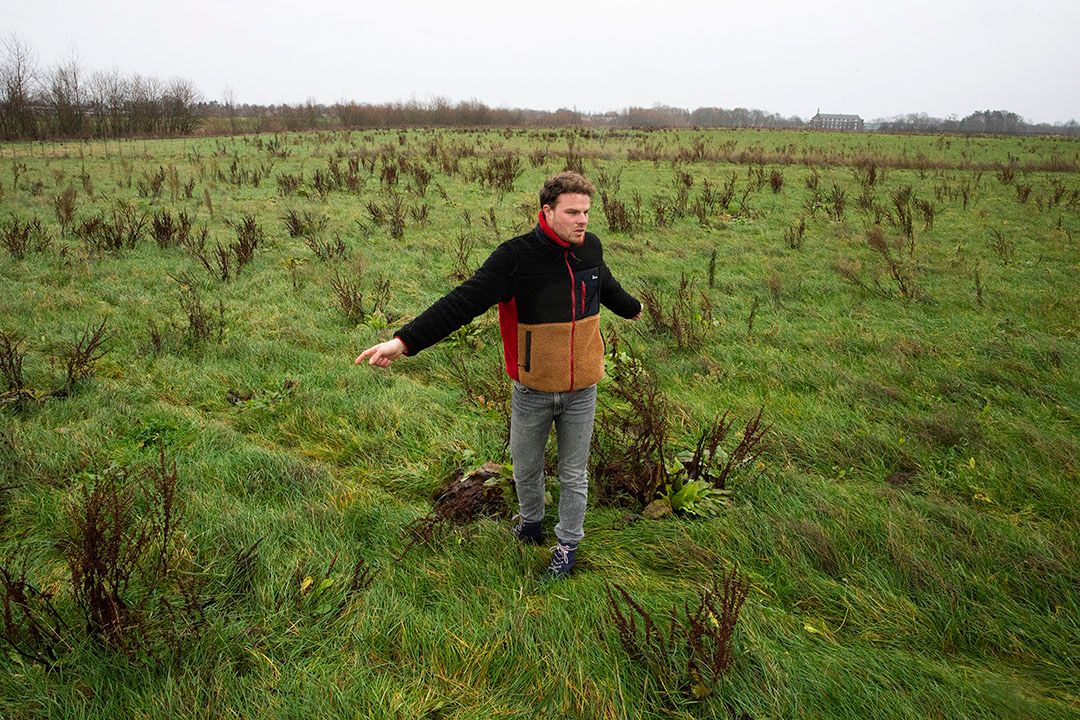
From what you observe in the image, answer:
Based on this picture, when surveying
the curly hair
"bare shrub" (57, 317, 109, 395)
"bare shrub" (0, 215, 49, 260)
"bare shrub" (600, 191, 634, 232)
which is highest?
"bare shrub" (600, 191, 634, 232)

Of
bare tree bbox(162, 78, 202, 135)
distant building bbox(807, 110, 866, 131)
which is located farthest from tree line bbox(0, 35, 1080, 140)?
distant building bbox(807, 110, 866, 131)

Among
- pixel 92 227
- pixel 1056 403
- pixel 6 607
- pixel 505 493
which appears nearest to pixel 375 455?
pixel 505 493

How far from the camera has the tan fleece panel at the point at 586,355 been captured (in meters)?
2.30

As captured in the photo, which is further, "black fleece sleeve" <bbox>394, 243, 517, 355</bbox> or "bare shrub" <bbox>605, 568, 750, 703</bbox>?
"black fleece sleeve" <bbox>394, 243, 517, 355</bbox>

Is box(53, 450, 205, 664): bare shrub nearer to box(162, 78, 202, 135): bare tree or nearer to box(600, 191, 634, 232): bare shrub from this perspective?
box(600, 191, 634, 232): bare shrub

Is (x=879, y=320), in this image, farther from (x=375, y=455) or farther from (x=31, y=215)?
(x=31, y=215)

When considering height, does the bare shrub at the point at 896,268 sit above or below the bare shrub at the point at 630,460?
above

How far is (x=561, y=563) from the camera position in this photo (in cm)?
250

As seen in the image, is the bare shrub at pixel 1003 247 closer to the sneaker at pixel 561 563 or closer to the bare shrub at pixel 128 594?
the sneaker at pixel 561 563

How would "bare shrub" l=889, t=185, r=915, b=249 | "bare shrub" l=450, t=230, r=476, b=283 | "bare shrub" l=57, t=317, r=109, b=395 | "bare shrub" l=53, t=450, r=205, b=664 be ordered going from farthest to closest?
"bare shrub" l=889, t=185, r=915, b=249 → "bare shrub" l=450, t=230, r=476, b=283 → "bare shrub" l=57, t=317, r=109, b=395 → "bare shrub" l=53, t=450, r=205, b=664

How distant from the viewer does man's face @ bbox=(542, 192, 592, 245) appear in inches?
83.7

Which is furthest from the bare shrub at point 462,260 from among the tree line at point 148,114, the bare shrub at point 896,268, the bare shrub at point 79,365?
the tree line at point 148,114

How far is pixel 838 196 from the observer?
37.8 ft

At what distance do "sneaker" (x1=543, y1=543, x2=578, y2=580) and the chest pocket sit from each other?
3.48ft
